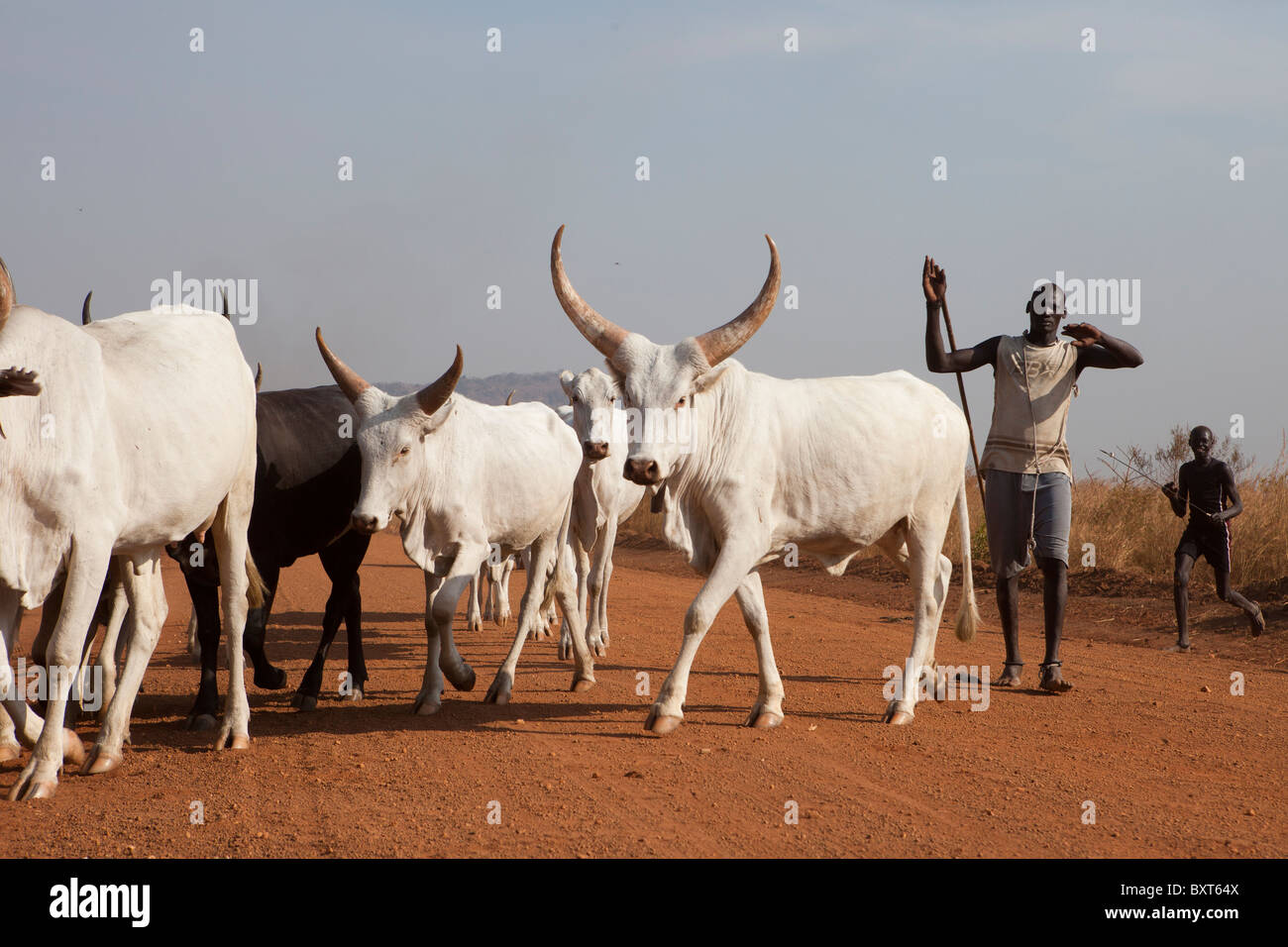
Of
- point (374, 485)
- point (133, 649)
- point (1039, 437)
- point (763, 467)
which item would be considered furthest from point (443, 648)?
point (1039, 437)

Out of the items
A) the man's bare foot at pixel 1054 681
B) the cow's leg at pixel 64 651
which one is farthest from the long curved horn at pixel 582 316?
the man's bare foot at pixel 1054 681

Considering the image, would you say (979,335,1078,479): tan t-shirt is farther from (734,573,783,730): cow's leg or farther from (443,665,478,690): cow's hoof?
(443,665,478,690): cow's hoof

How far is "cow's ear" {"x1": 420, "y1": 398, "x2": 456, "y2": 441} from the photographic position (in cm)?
737

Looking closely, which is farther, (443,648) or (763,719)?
(443,648)

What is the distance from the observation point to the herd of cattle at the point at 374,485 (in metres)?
5.31

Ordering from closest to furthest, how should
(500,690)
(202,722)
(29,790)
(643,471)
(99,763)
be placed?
(29,790), (99,763), (643,471), (202,722), (500,690)

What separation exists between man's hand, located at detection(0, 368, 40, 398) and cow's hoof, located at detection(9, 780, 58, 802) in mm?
1748

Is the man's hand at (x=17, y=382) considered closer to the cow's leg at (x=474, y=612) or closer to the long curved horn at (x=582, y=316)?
the long curved horn at (x=582, y=316)

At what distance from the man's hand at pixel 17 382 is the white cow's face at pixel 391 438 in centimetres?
239

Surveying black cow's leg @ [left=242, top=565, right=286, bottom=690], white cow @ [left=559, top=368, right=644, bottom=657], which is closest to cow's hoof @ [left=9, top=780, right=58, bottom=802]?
black cow's leg @ [left=242, top=565, right=286, bottom=690]

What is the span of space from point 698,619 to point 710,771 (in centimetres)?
97

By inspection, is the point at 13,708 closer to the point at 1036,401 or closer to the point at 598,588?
the point at 598,588

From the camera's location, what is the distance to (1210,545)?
34.5ft
